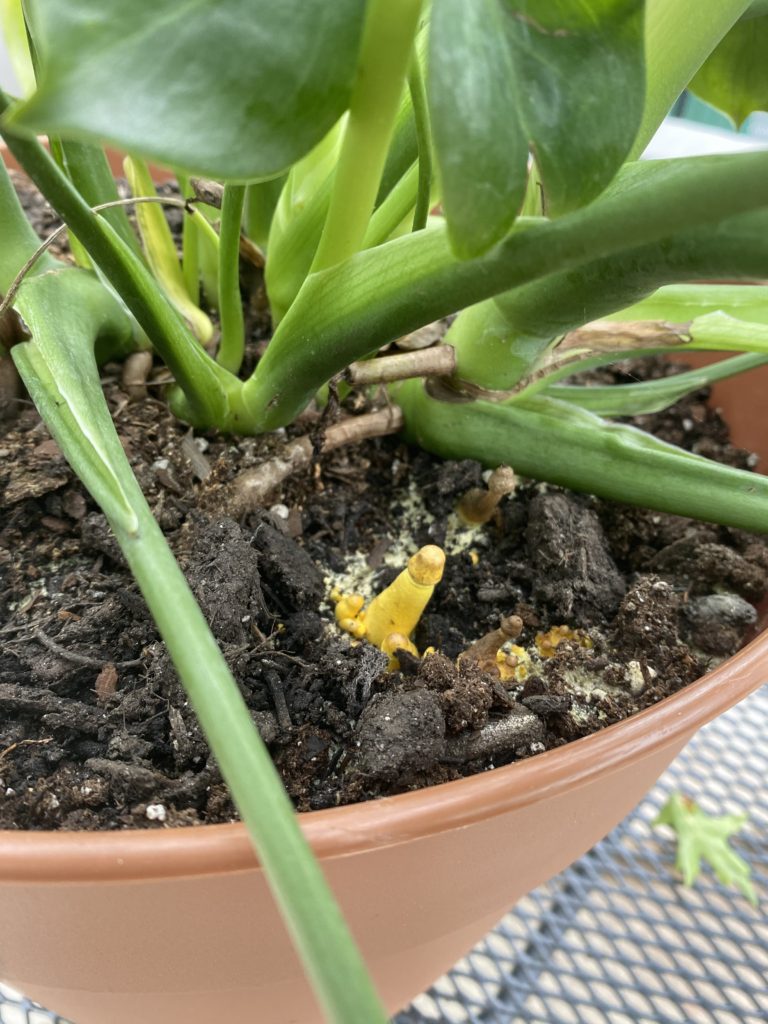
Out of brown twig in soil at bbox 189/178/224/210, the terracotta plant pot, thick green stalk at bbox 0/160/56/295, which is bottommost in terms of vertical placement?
the terracotta plant pot

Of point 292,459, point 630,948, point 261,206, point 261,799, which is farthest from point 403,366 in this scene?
point 630,948

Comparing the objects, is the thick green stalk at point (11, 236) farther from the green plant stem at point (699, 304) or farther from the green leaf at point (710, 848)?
the green leaf at point (710, 848)

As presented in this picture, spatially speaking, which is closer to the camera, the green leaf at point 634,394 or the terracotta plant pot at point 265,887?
the terracotta plant pot at point 265,887

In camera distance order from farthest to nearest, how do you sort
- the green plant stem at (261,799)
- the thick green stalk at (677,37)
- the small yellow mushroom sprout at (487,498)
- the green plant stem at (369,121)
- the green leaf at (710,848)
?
1. the green leaf at (710,848)
2. the small yellow mushroom sprout at (487,498)
3. the thick green stalk at (677,37)
4. the green plant stem at (369,121)
5. the green plant stem at (261,799)

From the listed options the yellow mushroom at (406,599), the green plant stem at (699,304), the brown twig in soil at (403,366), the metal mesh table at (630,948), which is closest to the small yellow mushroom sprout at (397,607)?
the yellow mushroom at (406,599)

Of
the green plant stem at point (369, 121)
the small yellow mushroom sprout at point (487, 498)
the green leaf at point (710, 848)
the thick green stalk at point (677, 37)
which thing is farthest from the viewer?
the green leaf at point (710, 848)

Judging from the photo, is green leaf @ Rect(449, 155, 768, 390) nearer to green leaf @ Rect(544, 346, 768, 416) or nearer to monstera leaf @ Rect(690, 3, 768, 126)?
green leaf @ Rect(544, 346, 768, 416)

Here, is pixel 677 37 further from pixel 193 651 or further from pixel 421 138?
pixel 193 651

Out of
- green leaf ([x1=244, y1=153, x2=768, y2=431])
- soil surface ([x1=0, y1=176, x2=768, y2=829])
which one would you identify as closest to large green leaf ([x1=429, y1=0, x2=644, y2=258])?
green leaf ([x1=244, y1=153, x2=768, y2=431])
